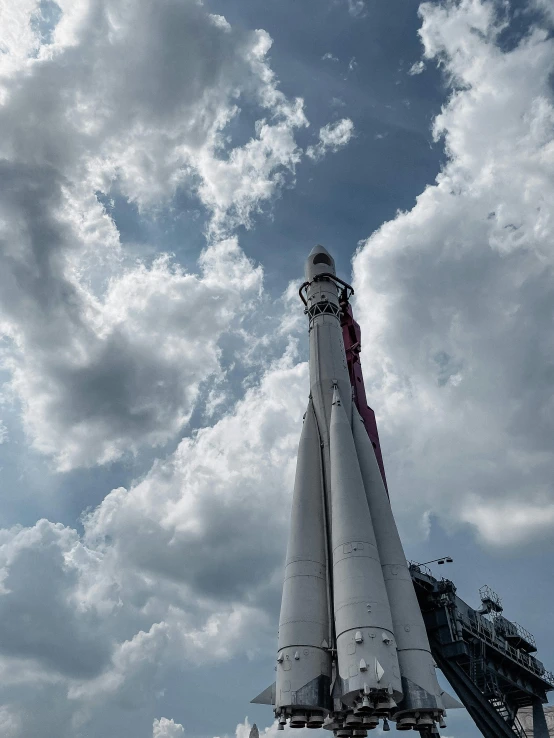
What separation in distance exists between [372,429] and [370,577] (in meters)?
14.3

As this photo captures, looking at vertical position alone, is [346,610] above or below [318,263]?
below

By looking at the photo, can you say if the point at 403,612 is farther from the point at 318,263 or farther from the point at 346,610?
the point at 318,263

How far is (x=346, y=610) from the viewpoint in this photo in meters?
19.4

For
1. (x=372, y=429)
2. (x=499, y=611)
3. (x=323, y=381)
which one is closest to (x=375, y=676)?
(x=323, y=381)

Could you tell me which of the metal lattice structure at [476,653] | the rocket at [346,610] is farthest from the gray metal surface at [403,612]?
the metal lattice structure at [476,653]

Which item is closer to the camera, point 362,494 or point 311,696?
point 311,696

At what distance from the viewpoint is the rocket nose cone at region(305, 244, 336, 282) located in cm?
3422

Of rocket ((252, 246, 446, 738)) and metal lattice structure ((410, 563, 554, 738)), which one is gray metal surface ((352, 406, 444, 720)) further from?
metal lattice structure ((410, 563, 554, 738))

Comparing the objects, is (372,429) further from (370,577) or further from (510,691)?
(510,691)

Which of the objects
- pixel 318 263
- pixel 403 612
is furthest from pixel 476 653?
pixel 318 263

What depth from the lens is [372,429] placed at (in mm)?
33750

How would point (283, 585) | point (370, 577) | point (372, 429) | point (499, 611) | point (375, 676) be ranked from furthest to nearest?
point (499, 611), point (372, 429), point (283, 585), point (370, 577), point (375, 676)

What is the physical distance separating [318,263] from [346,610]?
2083cm

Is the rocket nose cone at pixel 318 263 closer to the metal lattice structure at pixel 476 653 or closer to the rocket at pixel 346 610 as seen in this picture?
the rocket at pixel 346 610
